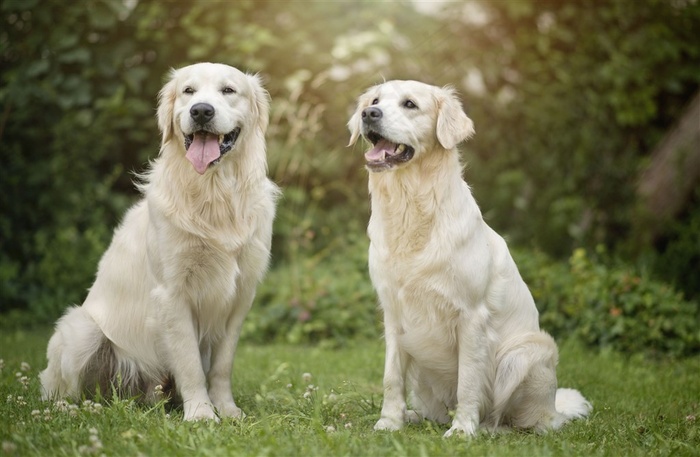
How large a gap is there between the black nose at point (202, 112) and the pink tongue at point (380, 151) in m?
0.74

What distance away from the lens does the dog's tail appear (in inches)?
151

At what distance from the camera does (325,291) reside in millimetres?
6293

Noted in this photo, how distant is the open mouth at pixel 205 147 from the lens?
362cm

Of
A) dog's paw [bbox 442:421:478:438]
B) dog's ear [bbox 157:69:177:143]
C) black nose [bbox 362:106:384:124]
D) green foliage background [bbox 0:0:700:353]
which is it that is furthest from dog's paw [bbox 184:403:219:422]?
green foliage background [bbox 0:0:700:353]

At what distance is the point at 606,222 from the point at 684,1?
2.48 metres

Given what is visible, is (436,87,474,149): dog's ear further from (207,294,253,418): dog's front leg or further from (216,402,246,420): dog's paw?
(216,402,246,420): dog's paw

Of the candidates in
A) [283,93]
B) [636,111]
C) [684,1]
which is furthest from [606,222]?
[283,93]

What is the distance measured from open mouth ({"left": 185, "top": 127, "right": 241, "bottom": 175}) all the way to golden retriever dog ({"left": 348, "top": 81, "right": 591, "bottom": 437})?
649mm

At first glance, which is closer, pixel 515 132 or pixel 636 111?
pixel 636 111

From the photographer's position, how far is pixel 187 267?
3.61 m

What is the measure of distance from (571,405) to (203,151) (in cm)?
220

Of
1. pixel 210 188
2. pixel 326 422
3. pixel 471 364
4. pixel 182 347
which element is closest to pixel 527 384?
pixel 471 364

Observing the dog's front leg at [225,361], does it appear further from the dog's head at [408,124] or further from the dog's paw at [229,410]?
the dog's head at [408,124]

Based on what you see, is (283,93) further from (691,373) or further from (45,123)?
(691,373)
